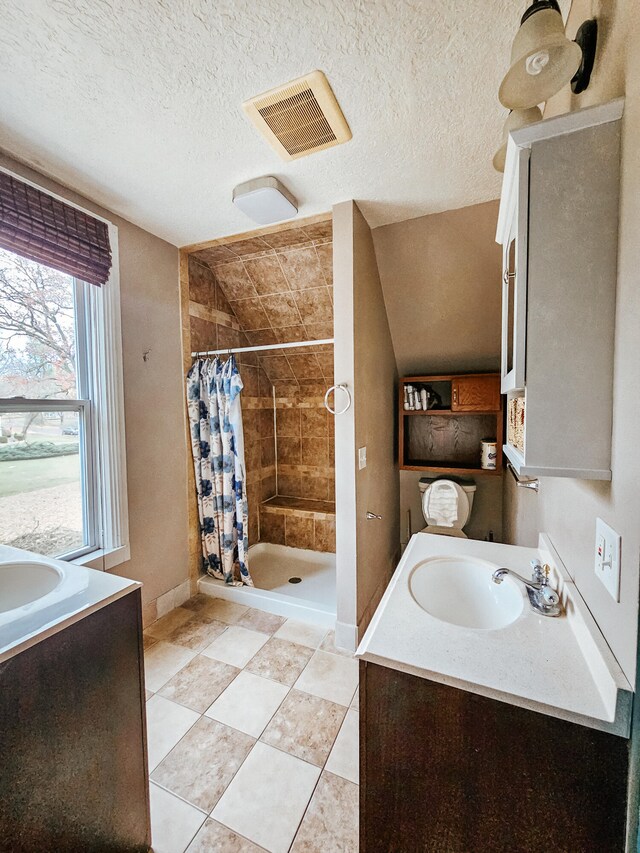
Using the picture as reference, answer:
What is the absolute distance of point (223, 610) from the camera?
236cm

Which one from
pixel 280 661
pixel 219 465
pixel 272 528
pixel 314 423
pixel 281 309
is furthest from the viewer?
pixel 314 423

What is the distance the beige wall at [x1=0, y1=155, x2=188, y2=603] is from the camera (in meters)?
2.05

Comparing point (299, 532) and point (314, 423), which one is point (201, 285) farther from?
point (299, 532)

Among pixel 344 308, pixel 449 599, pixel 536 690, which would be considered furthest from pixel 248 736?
pixel 344 308

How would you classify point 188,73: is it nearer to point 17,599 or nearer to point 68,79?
point 68,79

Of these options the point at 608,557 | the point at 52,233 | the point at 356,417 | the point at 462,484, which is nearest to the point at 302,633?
the point at 356,417

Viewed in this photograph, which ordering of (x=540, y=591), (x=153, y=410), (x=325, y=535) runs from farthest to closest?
(x=325, y=535) < (x=153, y=410) < (x=540, y=591)

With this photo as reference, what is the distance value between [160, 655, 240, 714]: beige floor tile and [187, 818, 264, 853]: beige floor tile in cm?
48

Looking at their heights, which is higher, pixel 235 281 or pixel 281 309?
pixel 235 281

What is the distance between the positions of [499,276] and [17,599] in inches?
110

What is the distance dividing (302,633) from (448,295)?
2.38 metres

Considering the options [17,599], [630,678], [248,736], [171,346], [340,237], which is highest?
[340,237]

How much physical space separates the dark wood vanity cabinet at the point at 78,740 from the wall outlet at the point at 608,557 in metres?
1.21

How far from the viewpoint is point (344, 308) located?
188 centimetres
